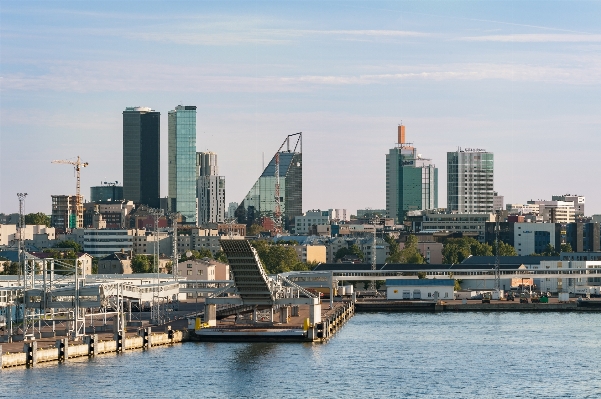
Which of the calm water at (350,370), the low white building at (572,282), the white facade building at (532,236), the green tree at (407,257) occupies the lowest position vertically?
the calm water at (350,370)

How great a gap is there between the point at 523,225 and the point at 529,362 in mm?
133168

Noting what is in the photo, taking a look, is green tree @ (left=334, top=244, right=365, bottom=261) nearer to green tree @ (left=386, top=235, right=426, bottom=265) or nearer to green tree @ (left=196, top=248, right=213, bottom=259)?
green tree @ (left=386, top=235, right=426, bottom=265)

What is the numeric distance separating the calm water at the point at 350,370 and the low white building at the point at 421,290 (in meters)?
35.3

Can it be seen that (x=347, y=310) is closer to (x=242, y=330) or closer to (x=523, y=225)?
(x=242, y=330)

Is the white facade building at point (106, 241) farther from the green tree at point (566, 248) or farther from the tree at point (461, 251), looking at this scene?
the green tree at point (566, 248)

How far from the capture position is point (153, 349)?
68.8 metres

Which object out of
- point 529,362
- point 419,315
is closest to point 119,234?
point 419,315

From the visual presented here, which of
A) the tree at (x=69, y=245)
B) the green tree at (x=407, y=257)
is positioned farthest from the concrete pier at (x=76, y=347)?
the tree at (x=69, y=245)

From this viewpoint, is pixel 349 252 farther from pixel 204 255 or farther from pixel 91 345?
pixel 91 345

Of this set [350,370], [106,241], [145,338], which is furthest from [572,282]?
[106,241]

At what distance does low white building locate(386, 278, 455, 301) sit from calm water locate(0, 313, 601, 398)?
1389 inches

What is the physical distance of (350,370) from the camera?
6119 cm

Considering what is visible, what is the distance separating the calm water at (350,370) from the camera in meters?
54.3

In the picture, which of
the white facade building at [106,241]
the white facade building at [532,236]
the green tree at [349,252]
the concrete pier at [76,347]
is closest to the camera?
the concrete pier at [76,347]
